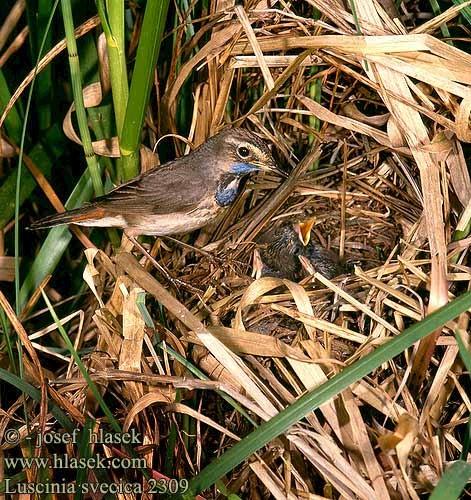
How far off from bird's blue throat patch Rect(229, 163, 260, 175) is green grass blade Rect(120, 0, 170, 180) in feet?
1.90

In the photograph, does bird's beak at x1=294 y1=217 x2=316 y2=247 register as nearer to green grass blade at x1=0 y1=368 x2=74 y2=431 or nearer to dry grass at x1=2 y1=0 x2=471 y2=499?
dry grass at x1=2 y1=0 x2=471 y2=499

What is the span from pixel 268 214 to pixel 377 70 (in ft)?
3.27

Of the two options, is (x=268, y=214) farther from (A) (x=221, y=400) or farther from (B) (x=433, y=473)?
(B) (x=433, y=473)

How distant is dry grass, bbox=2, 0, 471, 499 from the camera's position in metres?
3.06

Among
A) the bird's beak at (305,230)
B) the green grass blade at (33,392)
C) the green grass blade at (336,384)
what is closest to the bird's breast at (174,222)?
the bird's beak at (305,230)

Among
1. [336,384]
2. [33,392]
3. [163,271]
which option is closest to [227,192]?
[163,271]

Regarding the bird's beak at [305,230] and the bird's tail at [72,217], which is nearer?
the bird's tail at [72,217]

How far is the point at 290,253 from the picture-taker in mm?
4496

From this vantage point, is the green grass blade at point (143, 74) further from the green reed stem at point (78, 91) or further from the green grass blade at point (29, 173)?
the green grass blade at point (29, 173)

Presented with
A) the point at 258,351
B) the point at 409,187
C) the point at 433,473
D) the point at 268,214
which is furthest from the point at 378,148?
the point at 433,473

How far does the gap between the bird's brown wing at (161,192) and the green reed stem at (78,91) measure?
101 mm

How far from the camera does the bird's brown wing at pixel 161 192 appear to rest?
3.99 metres

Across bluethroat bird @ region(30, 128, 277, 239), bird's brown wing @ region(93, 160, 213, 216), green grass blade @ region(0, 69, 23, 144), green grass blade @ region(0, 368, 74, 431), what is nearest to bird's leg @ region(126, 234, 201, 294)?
bluethroat bird @ region(30, 128, 277, 239)

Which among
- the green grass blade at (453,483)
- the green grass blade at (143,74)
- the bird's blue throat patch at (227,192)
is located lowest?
the bird's blue throat patch at (227,192)
